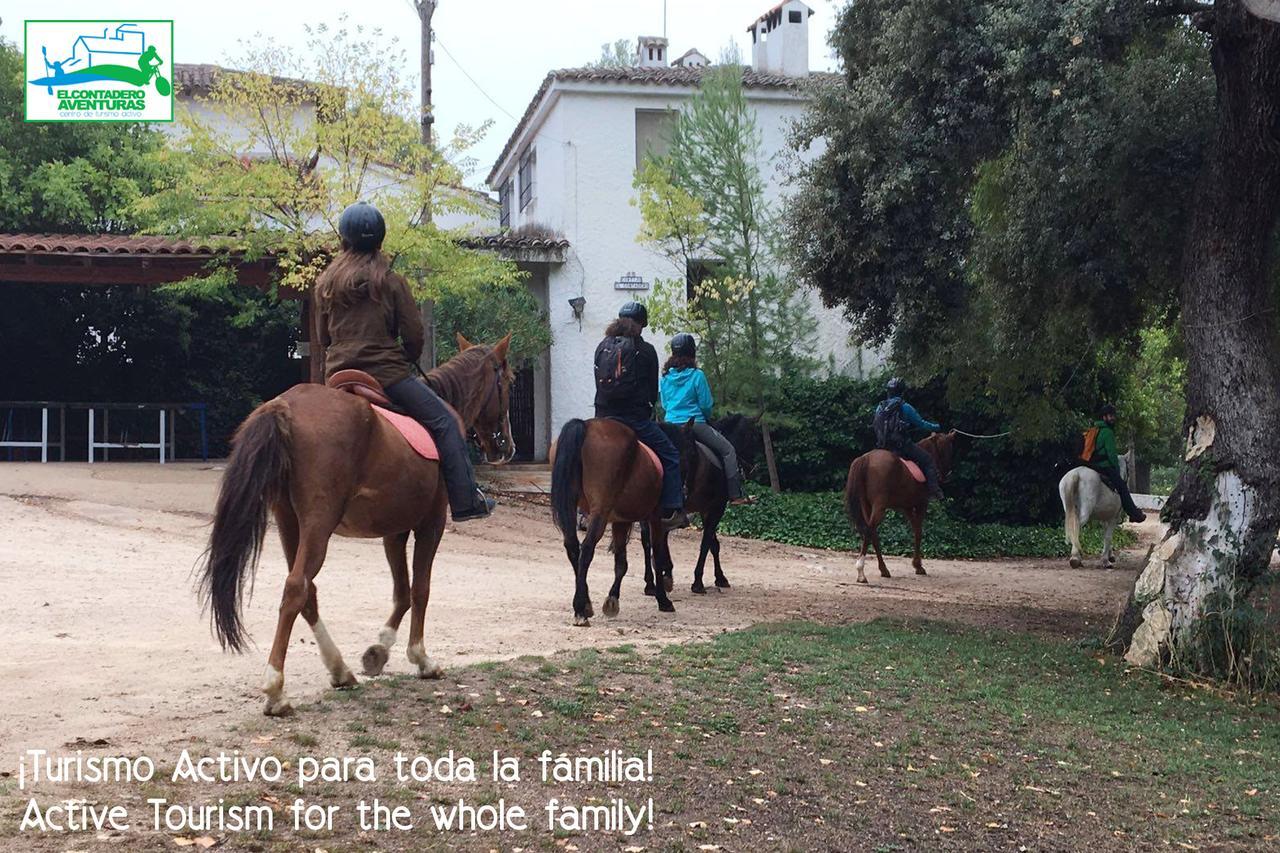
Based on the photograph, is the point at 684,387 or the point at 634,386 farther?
the point at 684,387

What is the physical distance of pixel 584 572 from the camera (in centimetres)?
1055

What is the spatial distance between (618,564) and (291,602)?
482cm

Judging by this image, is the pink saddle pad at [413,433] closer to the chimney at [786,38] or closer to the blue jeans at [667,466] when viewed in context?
the blue jeans at [667,466]

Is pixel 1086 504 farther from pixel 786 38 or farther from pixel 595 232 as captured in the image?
pixel 786 38

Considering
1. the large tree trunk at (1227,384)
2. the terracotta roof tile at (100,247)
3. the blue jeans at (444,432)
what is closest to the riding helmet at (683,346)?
the large tree trunk at (1227,384)

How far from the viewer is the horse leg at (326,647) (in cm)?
700

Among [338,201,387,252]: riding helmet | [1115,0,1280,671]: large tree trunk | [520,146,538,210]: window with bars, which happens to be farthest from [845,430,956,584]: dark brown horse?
[520,146,538,210]: window with bars

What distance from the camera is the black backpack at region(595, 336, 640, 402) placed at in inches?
426

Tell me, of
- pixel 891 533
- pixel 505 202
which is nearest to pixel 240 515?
pixel 891 533

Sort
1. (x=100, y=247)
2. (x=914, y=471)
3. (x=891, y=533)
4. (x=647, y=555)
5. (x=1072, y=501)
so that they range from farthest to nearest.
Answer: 1. (x=100, y=247)
2. (x=891, y=533)
3. (x=1072, y=501)
4. (x=914, y=471)
5. (x=647, y=555)

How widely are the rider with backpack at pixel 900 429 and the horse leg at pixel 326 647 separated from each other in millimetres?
10227

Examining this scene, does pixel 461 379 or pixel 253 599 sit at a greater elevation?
pixel 461 379

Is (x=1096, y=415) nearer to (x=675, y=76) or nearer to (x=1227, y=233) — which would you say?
(x=675, y=76)

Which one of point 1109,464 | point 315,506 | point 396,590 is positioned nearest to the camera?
point 315,506
